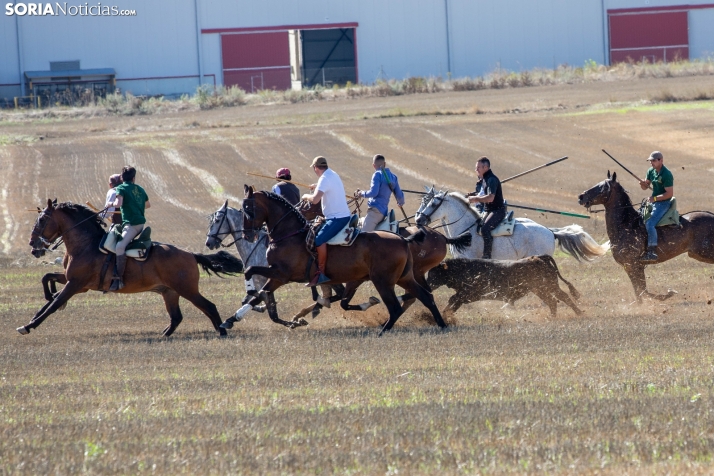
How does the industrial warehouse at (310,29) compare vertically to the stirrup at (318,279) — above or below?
above

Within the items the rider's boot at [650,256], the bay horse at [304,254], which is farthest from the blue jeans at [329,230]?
the rider's boot at [650,256]

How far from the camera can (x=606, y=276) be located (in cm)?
1828

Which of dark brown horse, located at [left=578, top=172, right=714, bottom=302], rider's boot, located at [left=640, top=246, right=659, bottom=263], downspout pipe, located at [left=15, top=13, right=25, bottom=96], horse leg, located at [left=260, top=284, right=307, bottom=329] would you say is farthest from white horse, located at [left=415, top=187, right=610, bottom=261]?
downspout pipe, located at [left=15, top=13, right=25, bottom=96]

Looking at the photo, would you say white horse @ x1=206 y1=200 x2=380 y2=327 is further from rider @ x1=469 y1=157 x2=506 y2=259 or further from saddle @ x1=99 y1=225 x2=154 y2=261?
rider @ x1=469 y1=157 x2=506 y2=259

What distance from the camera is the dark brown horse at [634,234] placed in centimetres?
1493

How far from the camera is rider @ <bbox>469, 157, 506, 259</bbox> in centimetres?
1467

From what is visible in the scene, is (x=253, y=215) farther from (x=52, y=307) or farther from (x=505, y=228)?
(x=505, y=228)

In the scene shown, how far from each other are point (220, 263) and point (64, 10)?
1728 inches

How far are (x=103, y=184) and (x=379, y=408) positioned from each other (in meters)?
23.2

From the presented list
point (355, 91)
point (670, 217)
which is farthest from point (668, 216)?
point (355, 91)

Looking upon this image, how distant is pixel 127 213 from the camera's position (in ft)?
42.9

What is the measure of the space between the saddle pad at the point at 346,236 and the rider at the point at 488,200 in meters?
2.58

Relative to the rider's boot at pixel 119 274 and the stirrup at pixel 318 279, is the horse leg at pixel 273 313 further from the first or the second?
the rider's boot at pixel 119 274

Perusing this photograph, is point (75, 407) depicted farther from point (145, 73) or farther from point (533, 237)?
point (145, 73)
